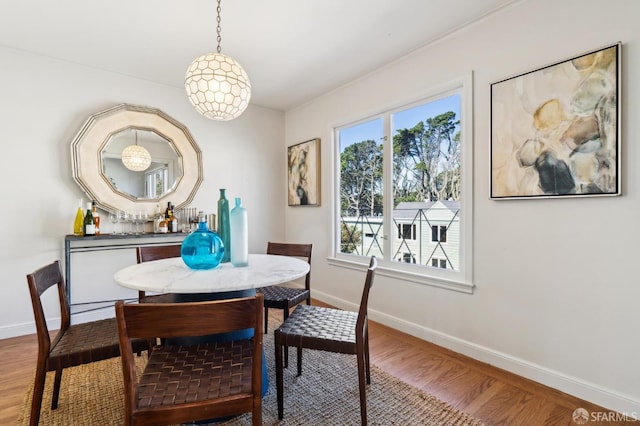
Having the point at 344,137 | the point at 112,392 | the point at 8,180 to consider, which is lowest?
the point at 112,392

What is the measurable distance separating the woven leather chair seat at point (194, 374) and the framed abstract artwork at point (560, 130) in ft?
6.44

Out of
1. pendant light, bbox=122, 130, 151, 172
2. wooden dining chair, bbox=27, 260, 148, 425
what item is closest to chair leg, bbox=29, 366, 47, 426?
wooden dining chair, bbox=27, 260, 148, 425

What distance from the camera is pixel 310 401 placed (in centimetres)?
172

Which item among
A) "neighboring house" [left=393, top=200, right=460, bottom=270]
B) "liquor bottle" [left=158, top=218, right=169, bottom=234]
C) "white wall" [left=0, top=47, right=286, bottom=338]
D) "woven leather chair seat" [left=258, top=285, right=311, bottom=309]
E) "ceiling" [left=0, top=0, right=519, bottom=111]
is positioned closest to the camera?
"ceiling" [left=0, top=0, right=519, bottom=111]

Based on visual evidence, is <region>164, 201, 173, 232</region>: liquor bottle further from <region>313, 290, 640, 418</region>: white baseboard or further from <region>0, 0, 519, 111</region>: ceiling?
<region>313, 290, 640, 418</region>: white baseboard

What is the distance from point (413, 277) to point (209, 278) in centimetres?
185

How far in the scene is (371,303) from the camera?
10.0 feet

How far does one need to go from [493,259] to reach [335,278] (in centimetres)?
178

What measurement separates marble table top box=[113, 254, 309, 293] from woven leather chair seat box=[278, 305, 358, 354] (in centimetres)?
32

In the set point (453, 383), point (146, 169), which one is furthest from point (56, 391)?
point (453, 383)

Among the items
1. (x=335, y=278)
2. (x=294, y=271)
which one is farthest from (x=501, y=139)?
(x=335, y=278)

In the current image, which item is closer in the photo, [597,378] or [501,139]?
[597,378]

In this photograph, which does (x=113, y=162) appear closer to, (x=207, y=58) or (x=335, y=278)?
(x=207, y=58)

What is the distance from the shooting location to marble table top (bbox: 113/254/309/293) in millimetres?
1290
